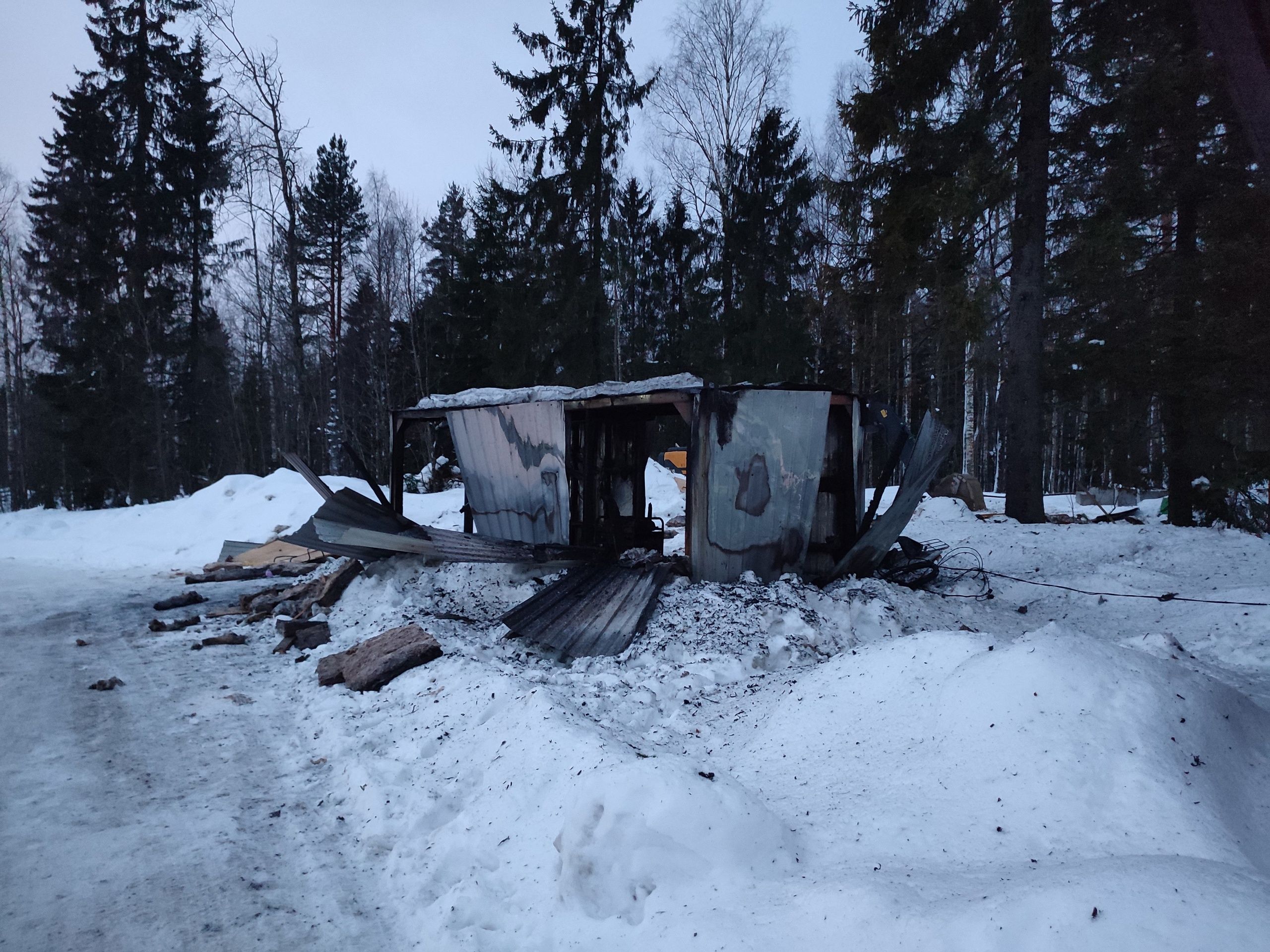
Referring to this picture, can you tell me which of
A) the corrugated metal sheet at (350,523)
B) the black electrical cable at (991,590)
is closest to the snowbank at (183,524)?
the corrugated metal sheet at (350,523)

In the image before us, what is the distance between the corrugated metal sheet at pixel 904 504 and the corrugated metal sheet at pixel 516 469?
3.45 metres

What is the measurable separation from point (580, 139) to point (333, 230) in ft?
40.2

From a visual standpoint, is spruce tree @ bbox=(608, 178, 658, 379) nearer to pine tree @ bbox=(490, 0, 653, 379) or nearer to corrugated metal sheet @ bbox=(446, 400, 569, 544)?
pine tree @ bbox=(490, 0, 653, 379)

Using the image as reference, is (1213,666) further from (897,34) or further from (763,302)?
(763,302)

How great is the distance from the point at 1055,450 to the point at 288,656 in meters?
32.5

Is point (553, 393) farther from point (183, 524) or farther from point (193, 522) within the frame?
point (183, 524)

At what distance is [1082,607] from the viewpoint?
748 cm

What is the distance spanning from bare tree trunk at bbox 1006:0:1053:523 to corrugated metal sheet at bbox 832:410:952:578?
13.2ft

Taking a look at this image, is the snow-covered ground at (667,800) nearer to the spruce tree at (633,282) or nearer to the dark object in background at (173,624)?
the dark object in background at (173,624)

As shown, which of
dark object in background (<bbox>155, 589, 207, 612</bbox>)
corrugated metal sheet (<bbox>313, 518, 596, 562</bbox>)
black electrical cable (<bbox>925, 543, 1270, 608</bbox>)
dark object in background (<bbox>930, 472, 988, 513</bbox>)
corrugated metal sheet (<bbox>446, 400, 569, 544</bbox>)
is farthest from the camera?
dark object in background (<bbox>930, 472, 988, 513</bbox>)

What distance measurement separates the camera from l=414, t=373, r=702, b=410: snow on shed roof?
708 centimetres

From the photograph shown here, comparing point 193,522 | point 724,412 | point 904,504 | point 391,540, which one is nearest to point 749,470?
point 724,412

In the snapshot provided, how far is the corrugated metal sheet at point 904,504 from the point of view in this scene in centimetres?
757

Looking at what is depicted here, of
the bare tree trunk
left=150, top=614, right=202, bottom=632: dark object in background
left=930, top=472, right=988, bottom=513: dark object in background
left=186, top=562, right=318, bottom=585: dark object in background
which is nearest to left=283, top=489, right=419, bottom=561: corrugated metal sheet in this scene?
left=150, top=614, right=202, bottom=632: dark object in background
